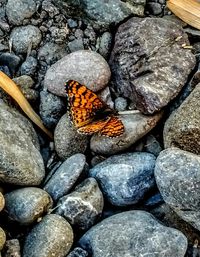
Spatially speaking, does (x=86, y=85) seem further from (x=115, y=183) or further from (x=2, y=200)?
(x=2, y=200)

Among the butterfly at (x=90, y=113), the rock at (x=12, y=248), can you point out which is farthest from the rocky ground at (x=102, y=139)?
the butterfly at (x=90, y=113)

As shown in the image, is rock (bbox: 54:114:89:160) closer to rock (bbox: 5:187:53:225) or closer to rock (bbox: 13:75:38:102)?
rock (bbox: 13:75:38:102)

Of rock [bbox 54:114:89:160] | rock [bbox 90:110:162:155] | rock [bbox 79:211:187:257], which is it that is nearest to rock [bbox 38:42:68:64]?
rock [bbox 54:114:89:160]

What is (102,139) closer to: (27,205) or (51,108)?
(51,108)

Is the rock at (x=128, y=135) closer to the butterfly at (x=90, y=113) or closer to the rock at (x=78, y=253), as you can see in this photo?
the butterfly at (x=90, y=113)

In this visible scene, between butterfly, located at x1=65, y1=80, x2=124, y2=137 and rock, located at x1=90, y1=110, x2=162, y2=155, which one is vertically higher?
butterfly, located at x1=65, y1=80, x2=124, y2=137

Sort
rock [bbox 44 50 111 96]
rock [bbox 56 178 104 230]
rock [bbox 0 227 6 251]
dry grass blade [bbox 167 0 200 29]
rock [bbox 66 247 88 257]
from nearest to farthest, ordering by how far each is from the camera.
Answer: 1. rock [bbox 0 227 6 251]
2. rock [bbox 66 247 88 257]
3. rock [bbox 56 178 104 230]
4. rock [bbox 44 50 111 96]
5. dry grass blade [bbox 167 0 200 29]

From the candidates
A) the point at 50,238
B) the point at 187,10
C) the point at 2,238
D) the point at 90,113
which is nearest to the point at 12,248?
the point at 2,238
